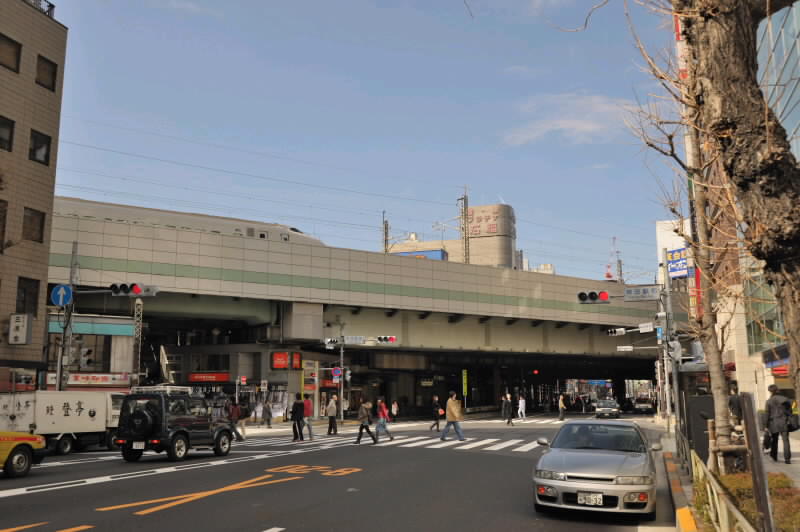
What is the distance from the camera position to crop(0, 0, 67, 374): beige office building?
108 feet

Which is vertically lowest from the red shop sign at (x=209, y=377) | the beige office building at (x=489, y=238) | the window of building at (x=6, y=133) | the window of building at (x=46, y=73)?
the red shop sign at (x=209, y=377)

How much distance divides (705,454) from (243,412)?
22326 millimetres

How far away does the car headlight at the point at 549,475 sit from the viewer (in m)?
10.6

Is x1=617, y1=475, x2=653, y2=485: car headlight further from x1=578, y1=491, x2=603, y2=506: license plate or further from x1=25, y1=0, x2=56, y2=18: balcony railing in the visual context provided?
x1=25, y1=0, x2=56, y2=18: balcony railing

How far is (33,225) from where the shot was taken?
1385 inches

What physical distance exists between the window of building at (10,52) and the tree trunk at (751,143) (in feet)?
119

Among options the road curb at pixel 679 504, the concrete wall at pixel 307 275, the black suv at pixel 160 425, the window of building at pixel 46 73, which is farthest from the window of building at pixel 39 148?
the road curb at pixel 679 504

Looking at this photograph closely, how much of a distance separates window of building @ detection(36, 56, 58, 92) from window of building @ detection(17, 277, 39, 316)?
33.4 feet

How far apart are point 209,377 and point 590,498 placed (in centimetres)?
4886

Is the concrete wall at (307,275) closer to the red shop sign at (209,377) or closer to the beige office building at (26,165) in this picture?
the red shop sign at (209,377)

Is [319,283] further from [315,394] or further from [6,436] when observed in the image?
[6,436]

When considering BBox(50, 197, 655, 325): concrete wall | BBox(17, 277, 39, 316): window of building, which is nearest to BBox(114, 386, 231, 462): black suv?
BBox(17, 277, 39, 316): window of building

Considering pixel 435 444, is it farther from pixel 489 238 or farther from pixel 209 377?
pixel 489 238

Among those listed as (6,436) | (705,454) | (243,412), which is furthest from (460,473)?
(243,412)
